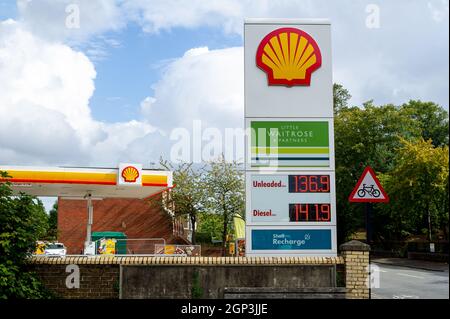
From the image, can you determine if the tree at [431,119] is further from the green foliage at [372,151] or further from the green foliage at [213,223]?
the green foliage at [213,223]

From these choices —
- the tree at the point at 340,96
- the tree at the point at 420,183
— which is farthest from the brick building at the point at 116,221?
the tree at the point at 340,96

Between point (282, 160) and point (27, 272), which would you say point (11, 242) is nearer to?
point (27, 272)

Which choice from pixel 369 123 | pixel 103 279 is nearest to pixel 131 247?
pixel 103 279

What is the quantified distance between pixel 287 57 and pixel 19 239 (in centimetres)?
778

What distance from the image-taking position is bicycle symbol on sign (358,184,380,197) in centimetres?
1184

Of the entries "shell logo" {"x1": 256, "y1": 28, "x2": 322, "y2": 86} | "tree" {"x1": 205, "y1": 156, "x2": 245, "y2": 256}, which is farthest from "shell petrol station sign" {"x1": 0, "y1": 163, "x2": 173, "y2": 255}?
"shell logo" {"x1": 256, "y1": 28, "x2": 322, "y2": 86}

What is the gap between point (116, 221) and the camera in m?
46.2

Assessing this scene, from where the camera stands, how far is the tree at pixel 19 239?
38.8 feet

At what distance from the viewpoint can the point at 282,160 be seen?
44.8ft

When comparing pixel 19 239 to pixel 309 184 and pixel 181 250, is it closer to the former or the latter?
pixel 309 184

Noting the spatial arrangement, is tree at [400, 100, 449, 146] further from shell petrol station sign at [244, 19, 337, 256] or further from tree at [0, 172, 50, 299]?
tree at [0, 172, 50, 299]

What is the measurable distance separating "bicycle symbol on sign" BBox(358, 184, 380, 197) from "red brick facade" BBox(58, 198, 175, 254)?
34125 millimetres

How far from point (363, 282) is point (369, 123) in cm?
4274
